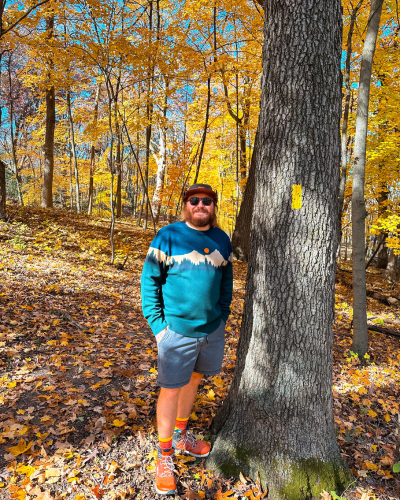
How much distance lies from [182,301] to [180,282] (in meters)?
0.13

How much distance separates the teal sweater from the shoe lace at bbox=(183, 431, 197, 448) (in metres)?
0.94

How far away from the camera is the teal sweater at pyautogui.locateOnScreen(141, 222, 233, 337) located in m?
2.07

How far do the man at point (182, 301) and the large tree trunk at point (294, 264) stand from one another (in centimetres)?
32

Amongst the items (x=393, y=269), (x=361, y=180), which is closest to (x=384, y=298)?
(x=393, y=269)

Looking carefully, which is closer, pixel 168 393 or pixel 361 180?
pixel 168 393

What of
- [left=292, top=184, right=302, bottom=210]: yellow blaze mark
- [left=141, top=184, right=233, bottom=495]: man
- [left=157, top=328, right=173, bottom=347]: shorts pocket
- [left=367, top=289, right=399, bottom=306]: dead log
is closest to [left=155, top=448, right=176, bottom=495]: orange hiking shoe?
[left=141, top=184, right=233, bottom=495]: man

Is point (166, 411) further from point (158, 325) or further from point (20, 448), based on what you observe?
point (20, 448)

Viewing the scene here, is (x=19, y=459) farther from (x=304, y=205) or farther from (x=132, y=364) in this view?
(x=304, y=205)

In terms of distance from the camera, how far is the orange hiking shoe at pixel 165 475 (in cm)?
202

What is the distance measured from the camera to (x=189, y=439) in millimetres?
2398

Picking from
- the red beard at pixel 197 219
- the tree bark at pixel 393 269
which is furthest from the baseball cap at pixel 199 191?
the tree bark at pixel 393 269

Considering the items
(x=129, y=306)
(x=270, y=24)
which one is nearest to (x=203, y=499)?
(x=270, y=24)

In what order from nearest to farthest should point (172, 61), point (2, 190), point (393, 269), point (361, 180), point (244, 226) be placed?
point (361, 180)
point (172, 61)
point (2, 190)
point (244, 226)
point (393, 269)

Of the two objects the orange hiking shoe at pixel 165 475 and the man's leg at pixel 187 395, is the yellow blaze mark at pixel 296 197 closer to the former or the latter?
the man's leg at pixel 187 395
